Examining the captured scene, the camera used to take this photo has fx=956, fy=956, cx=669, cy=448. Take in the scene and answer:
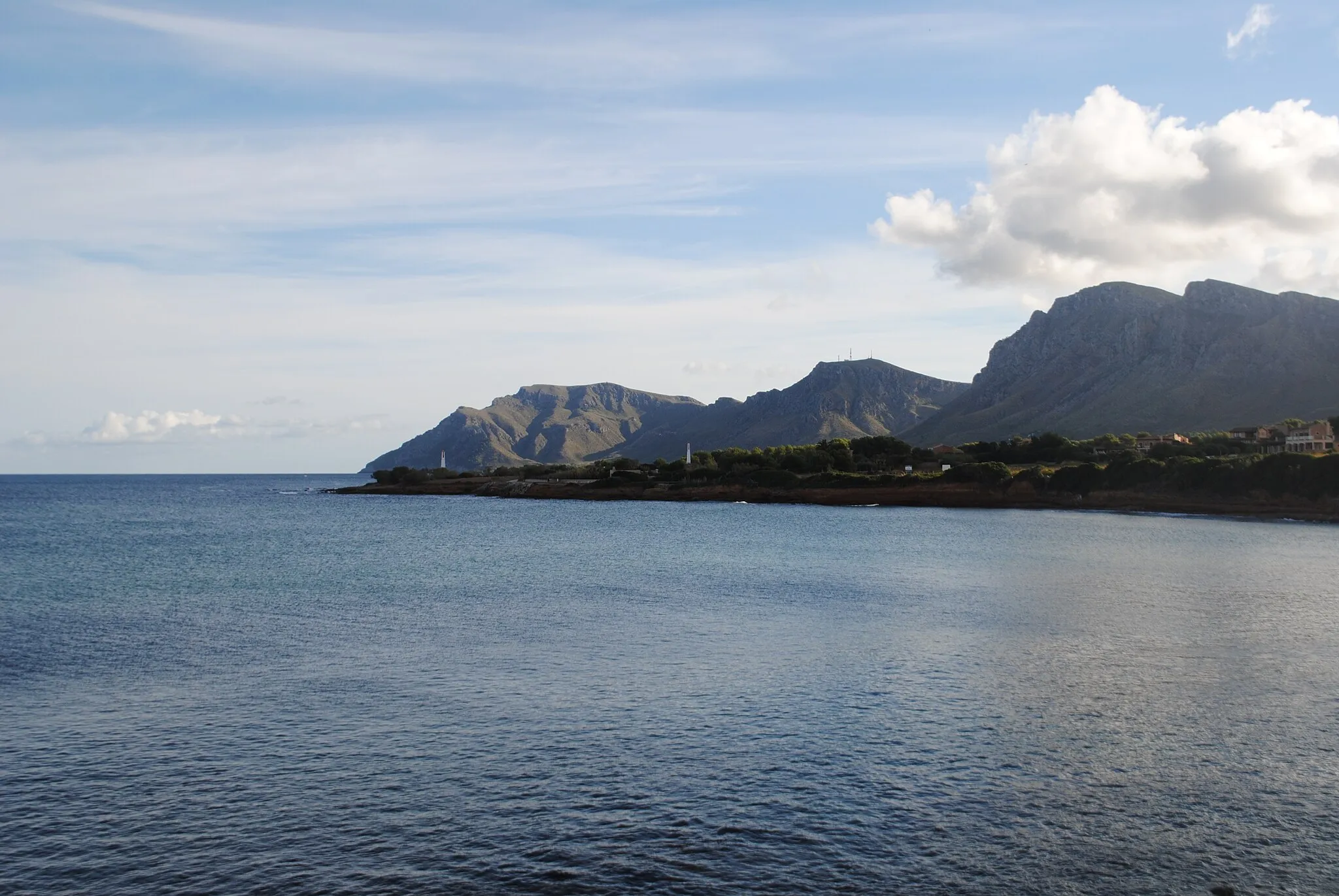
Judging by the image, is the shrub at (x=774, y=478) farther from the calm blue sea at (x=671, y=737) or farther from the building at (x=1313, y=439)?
the calm blue sea at (x=671, y=737)

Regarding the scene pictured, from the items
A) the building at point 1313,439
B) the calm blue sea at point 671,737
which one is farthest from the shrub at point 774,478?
the calm blue sea at point 671,737

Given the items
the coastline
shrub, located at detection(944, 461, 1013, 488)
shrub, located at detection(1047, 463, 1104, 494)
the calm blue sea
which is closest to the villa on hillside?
shrub, located at detection(1047, 463, 1104, 494)

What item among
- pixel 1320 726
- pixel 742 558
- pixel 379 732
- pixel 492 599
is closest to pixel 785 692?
pixel 379 732

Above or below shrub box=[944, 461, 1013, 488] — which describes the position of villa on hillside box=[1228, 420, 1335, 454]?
above

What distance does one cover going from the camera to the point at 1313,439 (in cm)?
17125

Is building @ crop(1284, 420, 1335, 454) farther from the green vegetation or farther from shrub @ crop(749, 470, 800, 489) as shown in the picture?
shrub @ crop(749, 470, 800, 489)

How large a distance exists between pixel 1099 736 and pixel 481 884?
57.7 ft

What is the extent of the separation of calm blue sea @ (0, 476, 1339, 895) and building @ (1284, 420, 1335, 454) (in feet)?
437

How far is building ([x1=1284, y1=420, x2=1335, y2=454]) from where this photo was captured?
554ft

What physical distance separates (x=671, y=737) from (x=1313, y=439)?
185 metres

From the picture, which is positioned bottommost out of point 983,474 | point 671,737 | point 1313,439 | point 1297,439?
point 671,737

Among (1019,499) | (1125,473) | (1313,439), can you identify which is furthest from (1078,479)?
(1313,439)

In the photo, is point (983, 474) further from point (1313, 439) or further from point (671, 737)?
point (671, 737)

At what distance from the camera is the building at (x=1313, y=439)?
169 meters
